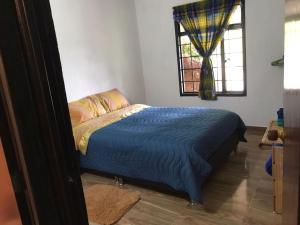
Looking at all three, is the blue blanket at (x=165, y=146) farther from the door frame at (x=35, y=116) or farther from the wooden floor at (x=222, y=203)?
the door frame at (x=35, y=116)

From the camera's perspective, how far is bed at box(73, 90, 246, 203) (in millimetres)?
2389

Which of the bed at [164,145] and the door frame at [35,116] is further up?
the door frame at [35,116]

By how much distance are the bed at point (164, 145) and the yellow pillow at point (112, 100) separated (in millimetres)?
490

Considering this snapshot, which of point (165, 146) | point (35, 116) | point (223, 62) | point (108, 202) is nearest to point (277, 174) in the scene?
point (165, 146)

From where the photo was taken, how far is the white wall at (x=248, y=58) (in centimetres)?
384

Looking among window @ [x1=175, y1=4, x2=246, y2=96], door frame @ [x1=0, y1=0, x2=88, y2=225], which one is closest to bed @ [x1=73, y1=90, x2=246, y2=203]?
window @ [x1=175, y1=4, x2=246, y2=96]

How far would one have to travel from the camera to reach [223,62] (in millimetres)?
4387

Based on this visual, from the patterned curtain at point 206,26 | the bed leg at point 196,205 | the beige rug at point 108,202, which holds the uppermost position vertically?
the patterned curtain at point 206,26

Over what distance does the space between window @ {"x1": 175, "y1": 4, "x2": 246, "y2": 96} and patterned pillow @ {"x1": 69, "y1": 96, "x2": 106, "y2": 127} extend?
1.79 meters

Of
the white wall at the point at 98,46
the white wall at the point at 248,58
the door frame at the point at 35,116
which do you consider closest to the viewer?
the door frame at the point at 35,116

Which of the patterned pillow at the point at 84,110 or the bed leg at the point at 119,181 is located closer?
the bed leg at the point at 119,181

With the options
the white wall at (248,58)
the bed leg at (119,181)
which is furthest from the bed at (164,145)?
the white wall at (248,58)

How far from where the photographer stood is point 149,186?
283 cm

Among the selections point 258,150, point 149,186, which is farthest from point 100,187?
point 258,150
